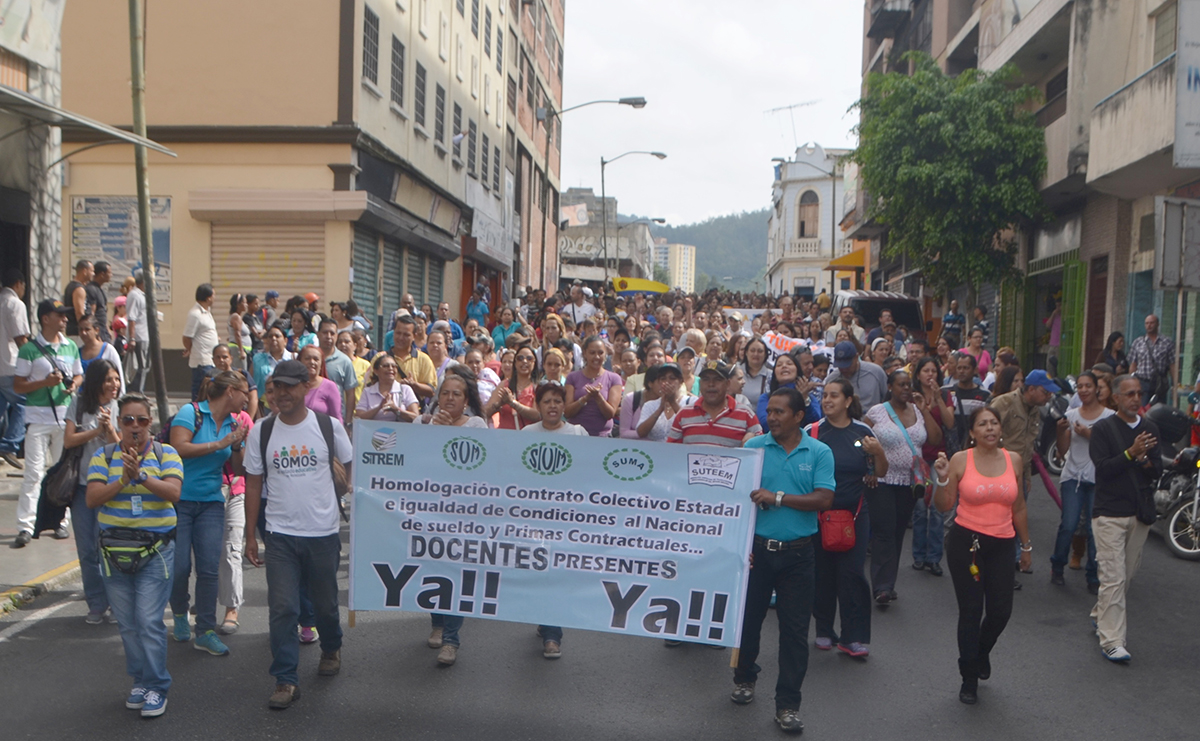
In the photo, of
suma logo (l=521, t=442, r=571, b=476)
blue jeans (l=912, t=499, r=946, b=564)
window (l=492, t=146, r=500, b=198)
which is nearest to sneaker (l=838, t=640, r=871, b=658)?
suma logo (l=521, t=442, r=571, b=476)

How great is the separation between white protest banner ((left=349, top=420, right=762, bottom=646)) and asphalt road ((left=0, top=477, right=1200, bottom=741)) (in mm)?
466

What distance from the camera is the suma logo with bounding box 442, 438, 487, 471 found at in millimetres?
6195

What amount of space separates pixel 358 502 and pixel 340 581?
2.47 m

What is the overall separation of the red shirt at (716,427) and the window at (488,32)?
1225 inches

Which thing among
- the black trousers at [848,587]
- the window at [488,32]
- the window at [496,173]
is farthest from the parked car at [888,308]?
the window at [496,173]

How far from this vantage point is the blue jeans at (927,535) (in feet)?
30.8

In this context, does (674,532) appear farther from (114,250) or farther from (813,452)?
(114,250)

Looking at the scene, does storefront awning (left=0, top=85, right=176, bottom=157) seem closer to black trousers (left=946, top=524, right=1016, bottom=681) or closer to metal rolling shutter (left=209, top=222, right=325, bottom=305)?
metal rolling shutter (left=209, top=222, right=325, bottom=305)

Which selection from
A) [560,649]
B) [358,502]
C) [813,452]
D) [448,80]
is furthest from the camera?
[448,80]

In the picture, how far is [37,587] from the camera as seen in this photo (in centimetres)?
788

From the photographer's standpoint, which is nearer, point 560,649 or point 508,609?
point 508,609

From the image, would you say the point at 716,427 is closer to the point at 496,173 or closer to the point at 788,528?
the point at 788,528

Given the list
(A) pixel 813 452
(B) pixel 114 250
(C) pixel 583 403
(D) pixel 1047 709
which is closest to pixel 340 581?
(C) pixel 583 403

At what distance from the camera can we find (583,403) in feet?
29.8
